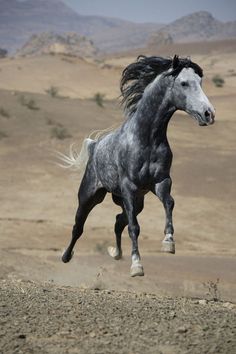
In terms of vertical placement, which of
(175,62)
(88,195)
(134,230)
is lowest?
(88,195)

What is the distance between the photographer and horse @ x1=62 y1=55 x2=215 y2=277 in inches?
329

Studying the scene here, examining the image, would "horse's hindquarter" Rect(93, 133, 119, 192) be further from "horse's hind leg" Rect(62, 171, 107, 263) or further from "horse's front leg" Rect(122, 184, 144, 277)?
"horse's front leg" Rect(122, 184, 144, 277)

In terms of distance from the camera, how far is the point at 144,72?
9.20 metres

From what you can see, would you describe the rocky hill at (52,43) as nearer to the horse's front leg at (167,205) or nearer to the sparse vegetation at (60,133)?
the sparse vegetation at (60,133)

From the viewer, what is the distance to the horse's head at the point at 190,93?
8.15m

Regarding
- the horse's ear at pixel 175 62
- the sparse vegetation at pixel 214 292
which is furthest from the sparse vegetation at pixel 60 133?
the horse's ear at pixel 175 62

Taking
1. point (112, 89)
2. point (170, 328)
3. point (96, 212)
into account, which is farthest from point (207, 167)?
point (112, 89)

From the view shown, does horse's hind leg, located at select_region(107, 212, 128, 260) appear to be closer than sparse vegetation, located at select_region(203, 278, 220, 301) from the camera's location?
No

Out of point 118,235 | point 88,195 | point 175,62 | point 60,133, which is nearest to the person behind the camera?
point 175,62

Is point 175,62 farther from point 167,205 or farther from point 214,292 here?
point 214,292

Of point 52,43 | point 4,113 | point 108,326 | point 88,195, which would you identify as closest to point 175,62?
point 88,195

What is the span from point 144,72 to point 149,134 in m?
0.94

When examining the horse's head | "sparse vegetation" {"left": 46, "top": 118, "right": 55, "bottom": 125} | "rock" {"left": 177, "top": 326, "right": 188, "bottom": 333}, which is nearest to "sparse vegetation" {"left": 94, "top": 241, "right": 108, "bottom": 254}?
the horse's head

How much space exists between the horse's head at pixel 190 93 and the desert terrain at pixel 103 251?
6.52 feet
